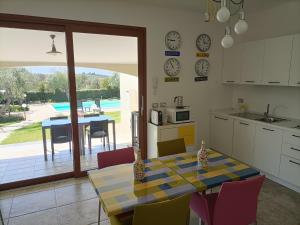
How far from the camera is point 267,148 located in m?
3.23

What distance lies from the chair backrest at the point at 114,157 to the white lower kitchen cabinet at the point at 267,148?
2.07 metres

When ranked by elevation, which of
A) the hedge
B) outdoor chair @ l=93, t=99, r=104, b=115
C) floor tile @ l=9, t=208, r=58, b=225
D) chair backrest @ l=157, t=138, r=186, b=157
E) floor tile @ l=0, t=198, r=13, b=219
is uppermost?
the hedge

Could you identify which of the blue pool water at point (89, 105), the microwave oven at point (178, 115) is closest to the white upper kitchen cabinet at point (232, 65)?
the microwave oven at point (178, 115)

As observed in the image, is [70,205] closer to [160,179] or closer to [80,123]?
[80,123]

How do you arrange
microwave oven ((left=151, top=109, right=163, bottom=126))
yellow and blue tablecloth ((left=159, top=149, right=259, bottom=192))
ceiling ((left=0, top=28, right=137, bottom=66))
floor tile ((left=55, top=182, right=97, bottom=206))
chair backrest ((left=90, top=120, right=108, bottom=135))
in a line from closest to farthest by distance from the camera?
yellow and blue tablecloth ((left=159, top=149, right=259, bottom=192)), floor tile ((left=55, top=182, right=97, bottom=206)), ceiling ((left=0, top=28, right=137, bottom=66)), microwave oven ((left=151, top=109, right=163, bottom=126)), chair backrest ((left=90, top=120, right=108, bottom=135))

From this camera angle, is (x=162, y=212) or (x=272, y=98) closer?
(x=162, y=212)

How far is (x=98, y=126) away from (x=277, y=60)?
2.92m

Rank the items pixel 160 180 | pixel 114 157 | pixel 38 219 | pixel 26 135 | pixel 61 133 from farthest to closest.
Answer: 1. pixel 61 133
2. pixel 26 135
3. pixel 38 219
4. pixel 114 157
5. pixel 160 180

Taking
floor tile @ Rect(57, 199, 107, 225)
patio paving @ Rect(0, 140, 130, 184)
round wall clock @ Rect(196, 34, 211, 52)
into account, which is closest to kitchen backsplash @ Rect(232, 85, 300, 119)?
round wall clock @ Rect(196, 34, 211, 52)

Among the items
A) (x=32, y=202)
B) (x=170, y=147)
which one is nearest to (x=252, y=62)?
(x=170, y=147)

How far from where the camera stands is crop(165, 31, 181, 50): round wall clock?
3.68m

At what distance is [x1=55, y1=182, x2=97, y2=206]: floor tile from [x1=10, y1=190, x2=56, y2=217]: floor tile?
0.08 m

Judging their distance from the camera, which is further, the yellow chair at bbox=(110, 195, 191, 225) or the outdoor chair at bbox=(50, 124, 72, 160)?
the outdoor chair at bbox=(50, 124, 72, 160)

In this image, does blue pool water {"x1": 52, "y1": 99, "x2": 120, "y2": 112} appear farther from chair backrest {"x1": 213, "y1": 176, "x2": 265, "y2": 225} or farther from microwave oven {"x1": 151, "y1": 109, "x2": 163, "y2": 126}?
chair backrest {"x1": 213, "y1": 176, "x2": 265, "y2": 225}
